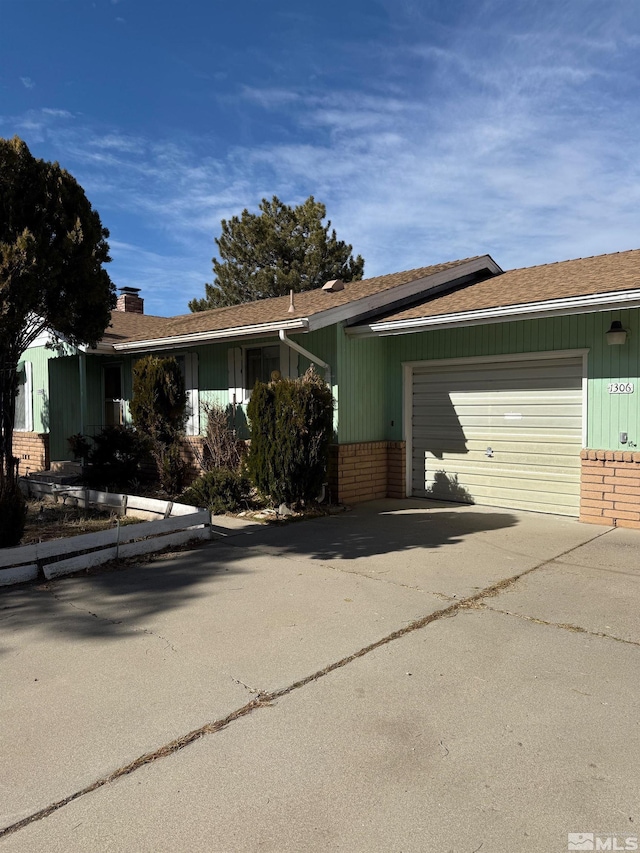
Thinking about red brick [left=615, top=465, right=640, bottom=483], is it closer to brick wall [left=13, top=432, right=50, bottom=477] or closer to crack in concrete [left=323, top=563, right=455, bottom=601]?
crack in concrete [left=323, top=563, right=455, bottom=601]

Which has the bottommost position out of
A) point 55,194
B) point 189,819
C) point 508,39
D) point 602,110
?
point 189,819

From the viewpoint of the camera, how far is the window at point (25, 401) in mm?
13586

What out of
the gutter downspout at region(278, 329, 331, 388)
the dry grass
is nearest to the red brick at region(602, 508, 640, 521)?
the gutter downspout at region(278, 329, 331, 388)

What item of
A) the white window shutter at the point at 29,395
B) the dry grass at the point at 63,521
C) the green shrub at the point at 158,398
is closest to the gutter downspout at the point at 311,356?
the green shrub at the point at 158,398

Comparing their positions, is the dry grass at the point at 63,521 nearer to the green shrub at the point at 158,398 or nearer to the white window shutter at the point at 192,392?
the green shrub at the point at 158,398

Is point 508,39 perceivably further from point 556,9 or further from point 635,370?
point 635,370

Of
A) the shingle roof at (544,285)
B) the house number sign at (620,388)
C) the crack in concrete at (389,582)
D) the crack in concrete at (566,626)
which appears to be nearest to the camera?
the crack in concrete at (566,626)

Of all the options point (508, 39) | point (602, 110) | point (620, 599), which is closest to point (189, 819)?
point (620, 599)

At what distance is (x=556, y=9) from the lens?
7.98 m

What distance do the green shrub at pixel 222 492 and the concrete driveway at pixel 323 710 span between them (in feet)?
9.99

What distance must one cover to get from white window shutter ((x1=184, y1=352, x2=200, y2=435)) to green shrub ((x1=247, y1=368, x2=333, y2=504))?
3.54 m

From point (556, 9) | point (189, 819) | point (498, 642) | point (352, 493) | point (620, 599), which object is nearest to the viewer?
point (189, 819)

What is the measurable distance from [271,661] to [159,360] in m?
8.12

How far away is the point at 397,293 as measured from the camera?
10.0 meters
